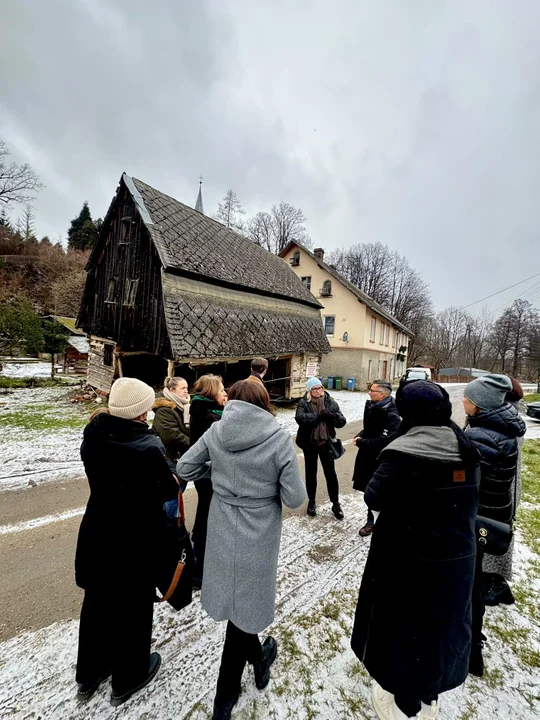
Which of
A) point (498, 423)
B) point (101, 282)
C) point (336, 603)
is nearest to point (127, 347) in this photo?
point (101, 282)

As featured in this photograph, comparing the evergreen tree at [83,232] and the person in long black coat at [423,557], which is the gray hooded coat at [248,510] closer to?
the person in long black coat at [423,557]

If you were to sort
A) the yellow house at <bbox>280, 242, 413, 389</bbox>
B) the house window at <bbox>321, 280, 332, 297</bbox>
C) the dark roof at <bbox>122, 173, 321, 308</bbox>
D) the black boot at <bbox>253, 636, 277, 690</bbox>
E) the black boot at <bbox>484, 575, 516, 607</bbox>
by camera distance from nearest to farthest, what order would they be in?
the black boot at <bbox>253, 636, 277, 690</bbox>
the black boot at <bbox>484, 575, 516, 607</bbox>
the dark roof at <bbox>122, 173, 321, 308</bbox>
the yellow house at <bbox>280, 242, 413, 389</bbox>
the house window at <bbox>321, 280, 332, 297</bbox>

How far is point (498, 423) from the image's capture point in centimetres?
241

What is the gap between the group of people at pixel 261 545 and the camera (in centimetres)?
157

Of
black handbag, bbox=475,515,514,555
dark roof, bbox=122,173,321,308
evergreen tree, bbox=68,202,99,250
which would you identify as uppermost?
evergreen tree, bbox=68,202,99,250

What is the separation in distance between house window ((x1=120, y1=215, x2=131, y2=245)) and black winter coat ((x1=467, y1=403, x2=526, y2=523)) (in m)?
11.6

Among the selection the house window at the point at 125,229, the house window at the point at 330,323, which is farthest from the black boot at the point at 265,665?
the house window at the point at 330,323

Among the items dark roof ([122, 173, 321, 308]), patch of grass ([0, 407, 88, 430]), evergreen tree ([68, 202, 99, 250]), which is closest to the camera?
patch of grass ([0, 407, 88, 430])

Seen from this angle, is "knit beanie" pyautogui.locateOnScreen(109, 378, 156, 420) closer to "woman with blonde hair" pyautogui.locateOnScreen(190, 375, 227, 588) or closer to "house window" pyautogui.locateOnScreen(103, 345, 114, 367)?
"woman with blonde hair" pyautogui.locateOnScreen(190, 375, 227, 588)

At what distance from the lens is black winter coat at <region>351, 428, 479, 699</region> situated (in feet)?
5.06

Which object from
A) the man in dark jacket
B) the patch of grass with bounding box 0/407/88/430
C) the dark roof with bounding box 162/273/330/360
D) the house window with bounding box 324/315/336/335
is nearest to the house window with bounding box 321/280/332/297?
the house window with bounding box 324/315/336/335

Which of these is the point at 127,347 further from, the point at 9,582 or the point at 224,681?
the point at 224,681

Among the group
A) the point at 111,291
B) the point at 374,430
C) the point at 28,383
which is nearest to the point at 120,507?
the point at 374,430

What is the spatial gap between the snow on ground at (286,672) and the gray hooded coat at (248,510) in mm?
680
